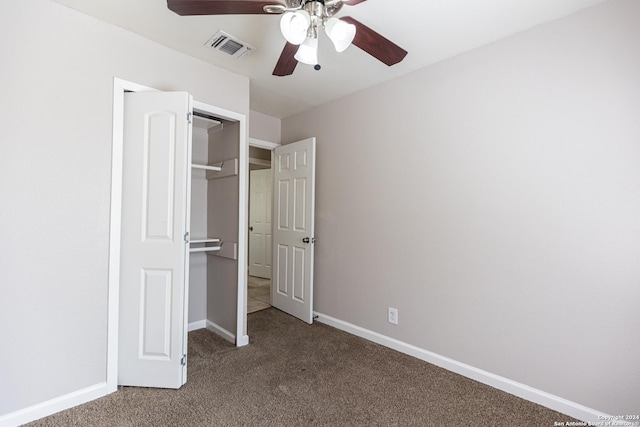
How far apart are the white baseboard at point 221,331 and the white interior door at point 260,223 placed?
2.36 m

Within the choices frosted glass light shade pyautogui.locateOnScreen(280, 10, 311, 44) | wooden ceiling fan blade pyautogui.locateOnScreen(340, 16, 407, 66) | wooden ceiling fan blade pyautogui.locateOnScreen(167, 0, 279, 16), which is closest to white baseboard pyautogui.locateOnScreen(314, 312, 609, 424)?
wooden ceiling fan blade pyautogui.locateOnScreen(340, 16, 407, 66)

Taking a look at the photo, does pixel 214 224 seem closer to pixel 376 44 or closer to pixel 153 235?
pixel 153 235

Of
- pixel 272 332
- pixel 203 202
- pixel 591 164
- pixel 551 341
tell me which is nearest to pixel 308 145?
pixel 203 202

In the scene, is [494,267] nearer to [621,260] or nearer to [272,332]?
[621,260]

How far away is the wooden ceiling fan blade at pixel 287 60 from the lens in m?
1.73

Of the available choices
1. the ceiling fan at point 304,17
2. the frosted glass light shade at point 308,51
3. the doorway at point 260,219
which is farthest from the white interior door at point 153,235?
the doorway at point 260,219

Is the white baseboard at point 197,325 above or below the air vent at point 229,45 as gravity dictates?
below

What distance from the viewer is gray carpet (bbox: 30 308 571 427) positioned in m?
1.80

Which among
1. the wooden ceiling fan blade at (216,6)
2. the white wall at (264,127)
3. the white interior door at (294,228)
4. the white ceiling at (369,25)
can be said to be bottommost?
the white interior door at (294,228)

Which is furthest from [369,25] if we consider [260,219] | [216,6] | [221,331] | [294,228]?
[260,219]

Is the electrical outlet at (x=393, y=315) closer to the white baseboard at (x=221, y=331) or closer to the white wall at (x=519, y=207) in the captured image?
the white wall at (x=519, y=207)

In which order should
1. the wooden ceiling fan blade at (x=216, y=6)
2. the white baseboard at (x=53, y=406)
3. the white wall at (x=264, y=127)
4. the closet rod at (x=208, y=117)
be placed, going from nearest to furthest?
the wooden ceiling fan blade at (x=216, y=6)
the white baseboard at (x=53, y=406)
the closet rod at (x=208, y=117)
the white wall at (x=264, y=127)

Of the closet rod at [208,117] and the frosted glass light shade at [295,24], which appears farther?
the closet rod at [208,117]

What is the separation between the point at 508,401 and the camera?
1.99 m
